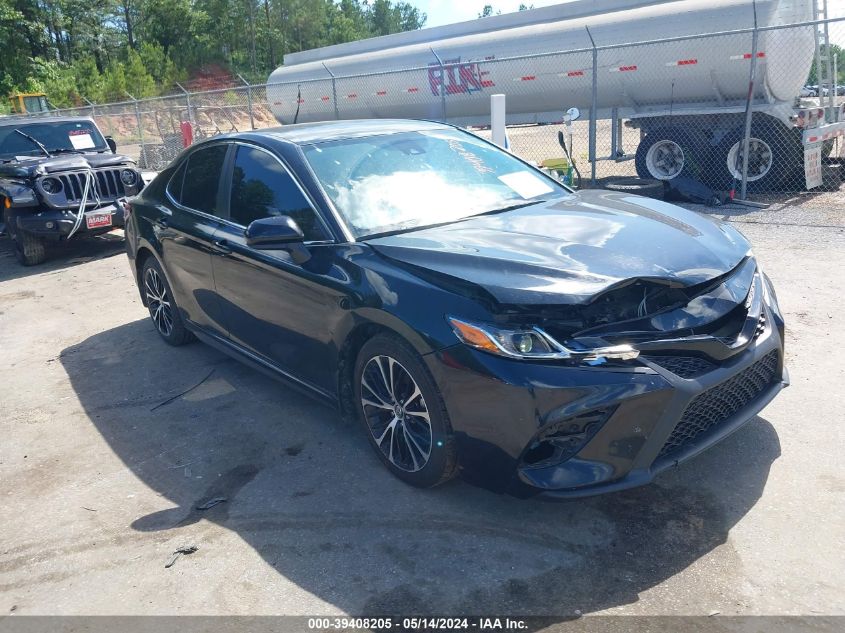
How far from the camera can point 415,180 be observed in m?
4.18

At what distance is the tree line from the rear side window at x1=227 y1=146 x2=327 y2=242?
42.7m

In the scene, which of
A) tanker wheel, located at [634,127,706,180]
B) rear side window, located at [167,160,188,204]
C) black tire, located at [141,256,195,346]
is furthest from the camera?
tanker wheel, located at [634,127,706,180]

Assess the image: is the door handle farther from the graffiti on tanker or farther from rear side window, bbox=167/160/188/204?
the graffiti on tanker

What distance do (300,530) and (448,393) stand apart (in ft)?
3.25

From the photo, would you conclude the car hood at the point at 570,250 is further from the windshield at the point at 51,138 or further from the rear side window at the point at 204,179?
the windshield at the point at 51,138

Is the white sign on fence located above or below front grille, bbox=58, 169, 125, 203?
below

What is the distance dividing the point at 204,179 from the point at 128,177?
6.03 metres

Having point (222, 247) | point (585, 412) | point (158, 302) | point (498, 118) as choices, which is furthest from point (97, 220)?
point (585, 412)

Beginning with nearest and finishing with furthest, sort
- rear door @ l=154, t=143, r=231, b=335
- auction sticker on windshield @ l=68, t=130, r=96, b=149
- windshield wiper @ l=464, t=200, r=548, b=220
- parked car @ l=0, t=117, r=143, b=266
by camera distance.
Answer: windshield wiper @ l=464, t=200, r=548, b=220 → rear door @ l=154, t=143, r=231, b=335 → parked car @ l=0, t=117, r=143, b=266 → auction sticker on windshield @ l=68, t=130, r=96, b=149

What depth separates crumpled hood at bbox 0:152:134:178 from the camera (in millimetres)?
9625

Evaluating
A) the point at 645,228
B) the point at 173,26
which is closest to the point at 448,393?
the point at 645,228

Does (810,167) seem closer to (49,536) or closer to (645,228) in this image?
(645,228)

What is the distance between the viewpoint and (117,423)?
15.5 ft

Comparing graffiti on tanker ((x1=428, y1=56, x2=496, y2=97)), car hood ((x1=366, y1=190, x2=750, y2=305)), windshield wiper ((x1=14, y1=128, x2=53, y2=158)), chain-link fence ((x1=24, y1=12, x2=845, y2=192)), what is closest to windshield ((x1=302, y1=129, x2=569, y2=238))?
car hood ((x1=366, y1=190, x2=750, y2=305))
